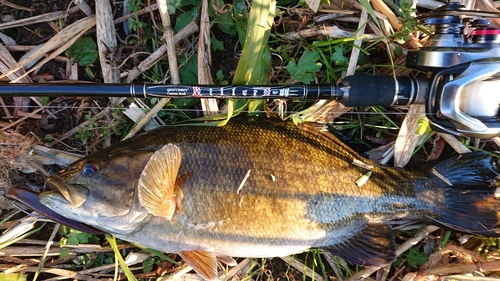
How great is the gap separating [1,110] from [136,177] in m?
1.26

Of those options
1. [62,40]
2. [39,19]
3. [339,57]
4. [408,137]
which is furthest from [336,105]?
[39,19]

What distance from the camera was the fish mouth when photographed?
6.97 ft

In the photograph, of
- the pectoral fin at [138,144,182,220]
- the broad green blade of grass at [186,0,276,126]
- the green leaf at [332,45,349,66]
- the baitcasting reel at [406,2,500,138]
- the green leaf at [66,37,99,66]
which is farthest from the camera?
the green leaf at [66,37,99,66]

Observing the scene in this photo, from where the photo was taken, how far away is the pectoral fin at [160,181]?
212 centimetres

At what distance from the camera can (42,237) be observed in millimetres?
2744

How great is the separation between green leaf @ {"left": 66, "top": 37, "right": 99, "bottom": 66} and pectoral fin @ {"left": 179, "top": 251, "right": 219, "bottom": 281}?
143cm

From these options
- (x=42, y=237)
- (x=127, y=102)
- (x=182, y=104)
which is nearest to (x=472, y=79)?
(x=182, y=104)

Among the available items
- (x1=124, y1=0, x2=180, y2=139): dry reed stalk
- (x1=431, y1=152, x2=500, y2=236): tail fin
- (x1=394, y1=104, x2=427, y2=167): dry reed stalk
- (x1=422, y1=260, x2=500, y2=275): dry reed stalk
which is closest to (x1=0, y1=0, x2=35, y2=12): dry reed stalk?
(x1=124, y1=0, x2=180, y2=139): dry reed stalk

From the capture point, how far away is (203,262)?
2.34m

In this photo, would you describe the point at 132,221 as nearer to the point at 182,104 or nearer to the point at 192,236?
the point at 192,236

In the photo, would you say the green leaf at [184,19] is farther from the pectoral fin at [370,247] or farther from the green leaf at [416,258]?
the green leaf at [416,258]

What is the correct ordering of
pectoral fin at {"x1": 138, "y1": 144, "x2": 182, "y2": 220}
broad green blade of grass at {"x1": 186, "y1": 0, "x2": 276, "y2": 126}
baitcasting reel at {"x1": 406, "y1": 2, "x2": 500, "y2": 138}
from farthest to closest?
broad green blade of grass at {"x1": 186, "y1": 0, "x2": 276, "y2": 126} → pectoral fin at {"x1": 138, "y1": 144, "x2": 182, "y2": 220} → baitcasting reel at {"x1": 406, "y1": 2, "x2": 500, "y2": 138}

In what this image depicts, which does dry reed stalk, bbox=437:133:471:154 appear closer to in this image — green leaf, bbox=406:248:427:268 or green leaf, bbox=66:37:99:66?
green leaf, bbox=406:248:427:268

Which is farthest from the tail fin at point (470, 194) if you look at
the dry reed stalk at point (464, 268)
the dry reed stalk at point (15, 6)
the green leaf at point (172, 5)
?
the dry reed stalk at point (15, 6)
